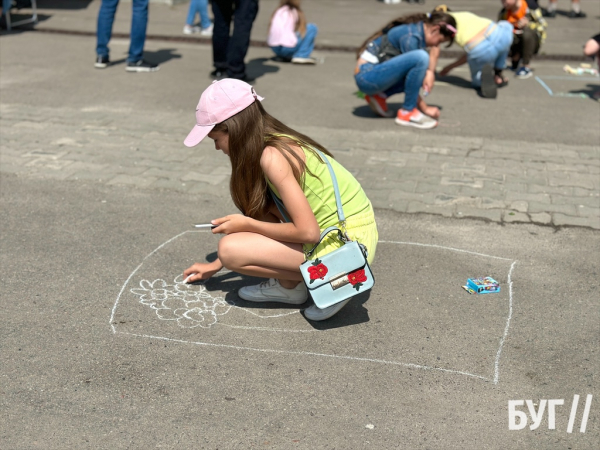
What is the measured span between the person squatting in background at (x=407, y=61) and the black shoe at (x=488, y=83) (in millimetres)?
1207

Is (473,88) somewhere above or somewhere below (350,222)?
below

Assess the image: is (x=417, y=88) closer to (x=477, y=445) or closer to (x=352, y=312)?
(x=352, y=312)

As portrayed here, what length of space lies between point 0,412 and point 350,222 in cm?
172

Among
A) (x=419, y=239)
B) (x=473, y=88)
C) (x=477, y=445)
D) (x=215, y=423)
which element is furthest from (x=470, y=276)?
(x=473, y=88)

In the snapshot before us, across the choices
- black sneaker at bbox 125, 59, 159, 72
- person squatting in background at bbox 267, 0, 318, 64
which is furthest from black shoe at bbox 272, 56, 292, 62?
black sneaker at bbox 125, 59, 159, 72

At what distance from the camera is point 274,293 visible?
12.0ft

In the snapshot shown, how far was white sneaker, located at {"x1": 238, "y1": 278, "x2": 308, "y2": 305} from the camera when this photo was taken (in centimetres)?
365

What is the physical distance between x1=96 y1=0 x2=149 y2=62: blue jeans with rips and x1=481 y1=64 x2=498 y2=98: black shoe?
13.0 ft

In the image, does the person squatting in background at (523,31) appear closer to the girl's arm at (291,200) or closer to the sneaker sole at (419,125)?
the sneaker sole at (419,125)

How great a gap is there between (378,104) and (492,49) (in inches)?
72.2

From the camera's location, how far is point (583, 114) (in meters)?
7.27

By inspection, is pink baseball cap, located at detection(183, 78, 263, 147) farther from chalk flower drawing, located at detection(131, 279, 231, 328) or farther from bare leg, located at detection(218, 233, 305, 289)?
chalk flower drawing, located at detection(131, 279, 231, 328)

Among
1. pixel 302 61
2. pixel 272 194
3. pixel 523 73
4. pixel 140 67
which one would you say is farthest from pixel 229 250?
pixel 523 73

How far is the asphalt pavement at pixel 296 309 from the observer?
2795mm
